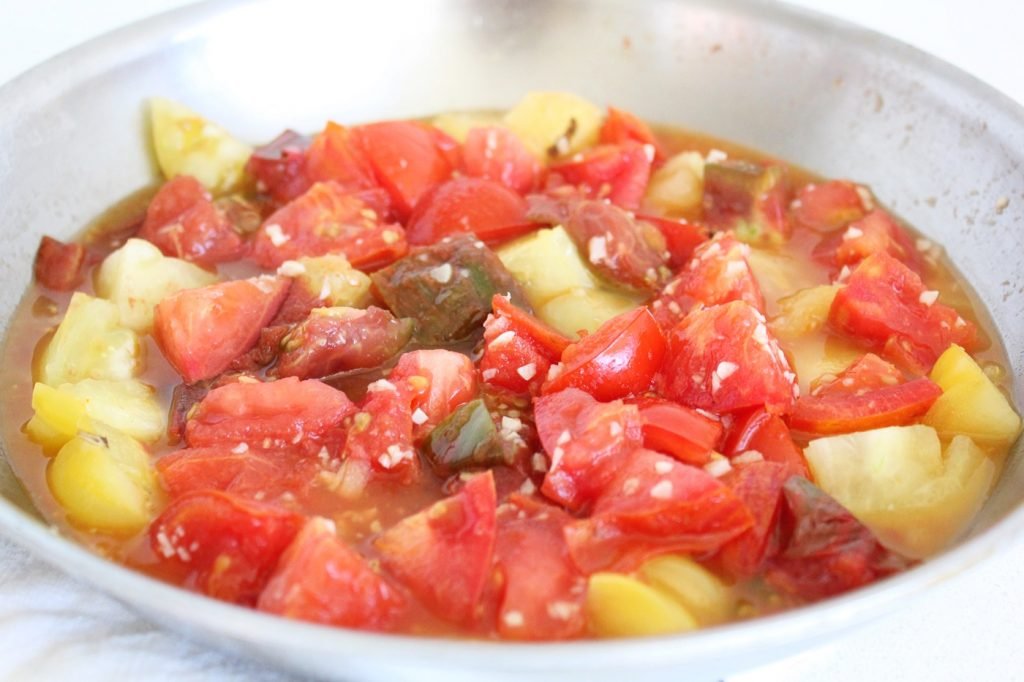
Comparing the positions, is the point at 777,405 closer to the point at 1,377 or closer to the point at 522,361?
the point at 522,361

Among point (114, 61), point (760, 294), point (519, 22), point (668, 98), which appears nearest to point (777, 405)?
point (760, 294)

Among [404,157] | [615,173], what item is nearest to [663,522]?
[615,173]

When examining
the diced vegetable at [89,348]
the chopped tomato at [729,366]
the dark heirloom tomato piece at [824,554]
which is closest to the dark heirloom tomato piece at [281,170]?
the diced vegetable at [89,348]

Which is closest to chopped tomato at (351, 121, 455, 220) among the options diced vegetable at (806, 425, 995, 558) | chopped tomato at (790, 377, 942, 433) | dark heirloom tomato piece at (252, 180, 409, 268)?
dark heirloom tomato piece at (252, 180, 409, 268)

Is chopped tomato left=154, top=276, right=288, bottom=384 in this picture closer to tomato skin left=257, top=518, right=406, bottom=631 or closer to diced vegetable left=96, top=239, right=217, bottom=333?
diced vegetable left=96, top=239, right=217, bottom=333

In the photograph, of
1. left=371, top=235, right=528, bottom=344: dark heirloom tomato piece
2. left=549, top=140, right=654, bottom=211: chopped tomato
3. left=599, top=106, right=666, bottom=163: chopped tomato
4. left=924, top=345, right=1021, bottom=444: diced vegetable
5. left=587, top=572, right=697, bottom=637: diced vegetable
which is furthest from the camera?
left=599, top=106, right=666, bottom=163: chopped tomato

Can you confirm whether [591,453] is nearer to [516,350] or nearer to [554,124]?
[516,350]
